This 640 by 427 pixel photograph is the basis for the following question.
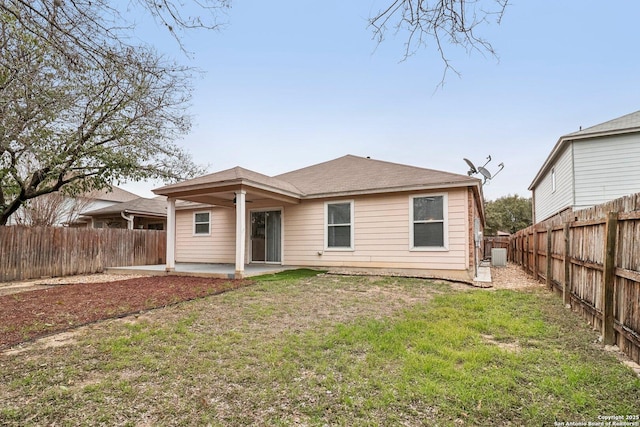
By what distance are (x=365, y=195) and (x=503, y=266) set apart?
841 cm

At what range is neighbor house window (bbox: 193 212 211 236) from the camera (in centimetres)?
1298

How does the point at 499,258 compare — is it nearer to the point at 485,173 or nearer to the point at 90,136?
the point at 485,173

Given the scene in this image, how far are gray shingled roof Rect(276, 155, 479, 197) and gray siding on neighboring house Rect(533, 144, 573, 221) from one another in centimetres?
571

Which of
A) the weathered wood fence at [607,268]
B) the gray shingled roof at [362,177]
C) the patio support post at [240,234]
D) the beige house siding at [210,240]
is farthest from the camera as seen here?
the beige house siding at [210,240]

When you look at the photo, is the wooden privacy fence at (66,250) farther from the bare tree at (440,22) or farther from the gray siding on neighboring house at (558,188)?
the gray siding on neighboring house at (558,188)

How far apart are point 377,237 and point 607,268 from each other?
6.17m

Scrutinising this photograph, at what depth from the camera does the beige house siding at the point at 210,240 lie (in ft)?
40.9

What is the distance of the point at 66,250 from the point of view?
35.0 ft

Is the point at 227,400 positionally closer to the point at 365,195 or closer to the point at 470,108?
the point at 365,195

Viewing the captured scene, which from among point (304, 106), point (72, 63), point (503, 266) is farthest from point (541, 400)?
point (503, 266)

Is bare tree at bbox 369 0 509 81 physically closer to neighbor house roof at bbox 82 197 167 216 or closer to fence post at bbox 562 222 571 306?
fence post at bbox 562 222 571 306

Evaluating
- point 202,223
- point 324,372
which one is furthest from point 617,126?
point 202,223

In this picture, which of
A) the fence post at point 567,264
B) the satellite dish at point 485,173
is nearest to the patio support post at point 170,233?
the fence post at point 567,264

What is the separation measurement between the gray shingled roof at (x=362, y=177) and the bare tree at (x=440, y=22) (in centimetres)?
634
